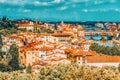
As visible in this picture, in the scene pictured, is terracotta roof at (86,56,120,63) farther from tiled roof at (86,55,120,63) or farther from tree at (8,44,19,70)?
tree at (8,44,19,70)

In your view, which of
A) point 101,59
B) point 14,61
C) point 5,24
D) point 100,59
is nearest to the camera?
point 14,61

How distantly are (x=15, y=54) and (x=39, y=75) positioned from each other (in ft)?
56.1

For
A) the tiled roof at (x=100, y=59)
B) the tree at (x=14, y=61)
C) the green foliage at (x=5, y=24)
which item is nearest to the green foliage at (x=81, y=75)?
the tree at (x=14, y=61)

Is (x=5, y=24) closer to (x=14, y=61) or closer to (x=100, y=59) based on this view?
(x=14, y=61)

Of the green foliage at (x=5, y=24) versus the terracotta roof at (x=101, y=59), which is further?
the green foliage at (x=5, y=24)

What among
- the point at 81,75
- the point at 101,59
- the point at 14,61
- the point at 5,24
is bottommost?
the point at 101,59

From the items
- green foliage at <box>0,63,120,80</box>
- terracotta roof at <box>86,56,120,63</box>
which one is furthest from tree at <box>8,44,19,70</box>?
green foliage at <box>0,63,120,80</box>

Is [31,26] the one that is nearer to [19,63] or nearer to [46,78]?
[19,63]

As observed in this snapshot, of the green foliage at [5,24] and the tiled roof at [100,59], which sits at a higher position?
the green foliage at [5,24]

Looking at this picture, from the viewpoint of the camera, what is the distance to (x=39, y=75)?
744 inches

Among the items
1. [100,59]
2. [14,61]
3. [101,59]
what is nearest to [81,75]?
[14,61]

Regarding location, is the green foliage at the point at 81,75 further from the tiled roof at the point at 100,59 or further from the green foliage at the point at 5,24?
the green foliage at the point at 5,24

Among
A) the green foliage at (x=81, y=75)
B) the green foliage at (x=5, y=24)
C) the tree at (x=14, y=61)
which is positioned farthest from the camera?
the green foliage at (x=5, y=24)

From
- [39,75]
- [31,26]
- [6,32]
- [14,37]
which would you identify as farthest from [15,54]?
[31,26]
